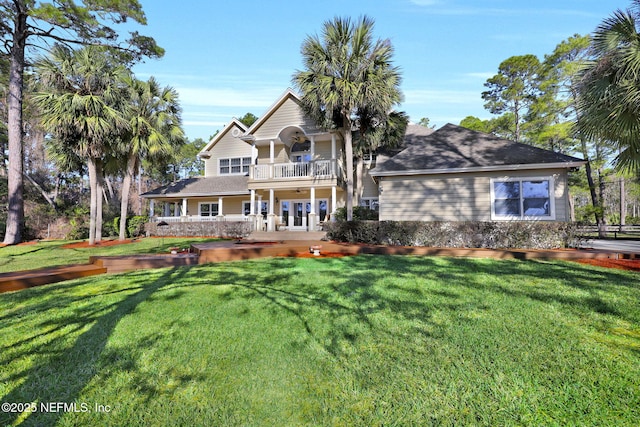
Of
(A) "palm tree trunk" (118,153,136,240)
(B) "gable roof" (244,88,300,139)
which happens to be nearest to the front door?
(B) "gable roof" (244,88,300,139)

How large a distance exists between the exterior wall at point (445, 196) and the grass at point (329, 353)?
653 cm

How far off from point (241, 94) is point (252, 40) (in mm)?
3481

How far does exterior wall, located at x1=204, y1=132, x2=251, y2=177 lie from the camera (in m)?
22.3

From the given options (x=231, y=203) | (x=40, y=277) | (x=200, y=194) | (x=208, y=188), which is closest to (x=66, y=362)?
(x=40, y=277)

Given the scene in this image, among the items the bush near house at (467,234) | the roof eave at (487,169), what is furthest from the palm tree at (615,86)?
the bush near house at (467,234)

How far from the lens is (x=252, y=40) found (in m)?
12.6

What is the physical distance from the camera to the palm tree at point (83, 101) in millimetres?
13289

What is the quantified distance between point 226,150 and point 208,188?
388 centimetres

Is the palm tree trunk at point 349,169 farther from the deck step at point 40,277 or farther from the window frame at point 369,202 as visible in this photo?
the deck step at point 40,277

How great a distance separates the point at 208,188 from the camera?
20688 mm

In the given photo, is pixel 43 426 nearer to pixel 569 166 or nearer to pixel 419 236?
pixel 419 236

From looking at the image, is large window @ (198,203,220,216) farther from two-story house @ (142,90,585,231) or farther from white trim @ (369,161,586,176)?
white trim @ (369,161,586,176)

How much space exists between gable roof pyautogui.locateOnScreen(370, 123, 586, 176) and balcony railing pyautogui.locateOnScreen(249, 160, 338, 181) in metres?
3.91

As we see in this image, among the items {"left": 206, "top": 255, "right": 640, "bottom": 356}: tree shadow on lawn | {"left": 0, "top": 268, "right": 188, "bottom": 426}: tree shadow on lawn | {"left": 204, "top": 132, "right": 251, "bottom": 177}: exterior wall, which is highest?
{"left": 204, "top": 132, "right": 251, "bottom": 177}: exterior wall
